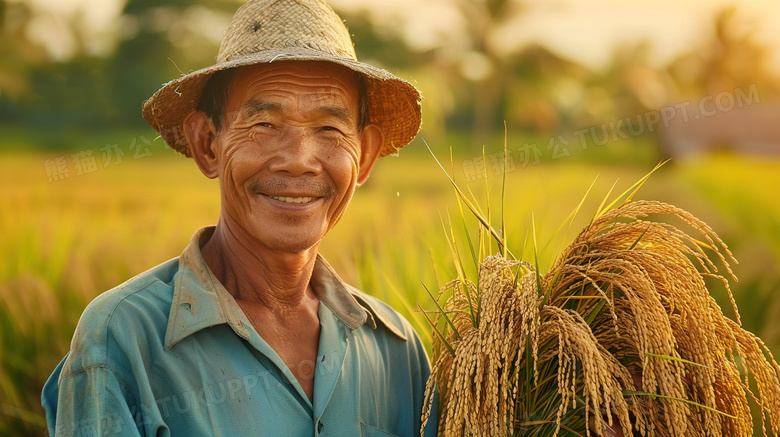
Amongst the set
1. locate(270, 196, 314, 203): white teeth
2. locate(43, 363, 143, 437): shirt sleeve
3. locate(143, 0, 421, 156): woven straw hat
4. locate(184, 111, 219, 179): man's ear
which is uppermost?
locate(143, 0, 421, 156): woven straw hat

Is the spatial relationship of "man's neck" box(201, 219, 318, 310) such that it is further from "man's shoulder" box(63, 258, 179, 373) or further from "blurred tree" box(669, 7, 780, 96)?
"blurred tree" box(669, 7, 780, 96)

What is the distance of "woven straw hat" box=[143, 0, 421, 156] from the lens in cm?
228

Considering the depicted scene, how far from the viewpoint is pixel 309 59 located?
2.26 metres

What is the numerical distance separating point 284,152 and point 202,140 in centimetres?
44

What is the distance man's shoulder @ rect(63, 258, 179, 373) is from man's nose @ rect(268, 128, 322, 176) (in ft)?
1.66

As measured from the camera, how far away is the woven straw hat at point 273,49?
228 centimetres

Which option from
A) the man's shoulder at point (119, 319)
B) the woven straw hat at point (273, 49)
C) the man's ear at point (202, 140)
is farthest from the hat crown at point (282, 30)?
the man's shoulder at point (119, 319)

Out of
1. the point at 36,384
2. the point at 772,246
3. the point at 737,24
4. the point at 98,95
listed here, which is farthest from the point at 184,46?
the point at 737,24

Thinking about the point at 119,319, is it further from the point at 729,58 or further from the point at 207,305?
the point at 729,58

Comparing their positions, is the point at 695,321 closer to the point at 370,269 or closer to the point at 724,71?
the point at 370,269

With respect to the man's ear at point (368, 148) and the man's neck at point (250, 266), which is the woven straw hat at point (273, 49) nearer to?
the man's ear at point (368, 148)

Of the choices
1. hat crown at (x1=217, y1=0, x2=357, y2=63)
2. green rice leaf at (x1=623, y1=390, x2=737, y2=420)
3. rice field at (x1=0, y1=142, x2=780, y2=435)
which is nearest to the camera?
green rice leaf at (x1=623, y1=390, x2=737, y2=420)

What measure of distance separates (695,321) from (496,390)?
1.99 feet

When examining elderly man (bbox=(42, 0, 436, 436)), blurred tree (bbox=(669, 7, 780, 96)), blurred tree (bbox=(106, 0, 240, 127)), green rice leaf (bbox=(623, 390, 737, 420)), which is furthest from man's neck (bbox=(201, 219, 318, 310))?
blurred tree (bbox=(669, 7, 780, 96))
